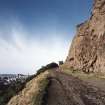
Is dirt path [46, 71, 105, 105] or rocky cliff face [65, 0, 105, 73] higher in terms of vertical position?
rocky cliff face [65, 0, 105, 73]

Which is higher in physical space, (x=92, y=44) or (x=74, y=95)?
(x=92, y=44)

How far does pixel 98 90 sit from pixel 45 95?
6328 mm

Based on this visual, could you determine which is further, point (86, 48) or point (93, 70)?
point (86, 48)

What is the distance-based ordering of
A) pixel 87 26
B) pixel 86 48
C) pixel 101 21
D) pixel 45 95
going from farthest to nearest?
pixel 87 26 < pixel 86 48 < pixel 101 21 < pixel 45 95

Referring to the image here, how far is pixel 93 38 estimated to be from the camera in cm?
5550

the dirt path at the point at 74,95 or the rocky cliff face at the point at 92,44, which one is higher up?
the rocky cliff face at the point at 92,44

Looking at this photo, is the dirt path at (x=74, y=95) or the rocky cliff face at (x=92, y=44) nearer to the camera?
the dirt path at (x=74, y=95)

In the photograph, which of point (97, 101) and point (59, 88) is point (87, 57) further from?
point (97, 101)


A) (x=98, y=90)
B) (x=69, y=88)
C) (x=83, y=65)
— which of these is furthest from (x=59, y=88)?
(x=83, y=65)

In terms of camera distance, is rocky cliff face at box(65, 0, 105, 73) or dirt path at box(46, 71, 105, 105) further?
rocky cliff face at box(65, 0, 105, 73)

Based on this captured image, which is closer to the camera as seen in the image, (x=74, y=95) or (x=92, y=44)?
Result: (x=74, y=95)

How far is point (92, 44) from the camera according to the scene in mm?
55188

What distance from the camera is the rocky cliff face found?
50844mm

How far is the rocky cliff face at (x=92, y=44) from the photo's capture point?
5084 centimetres
